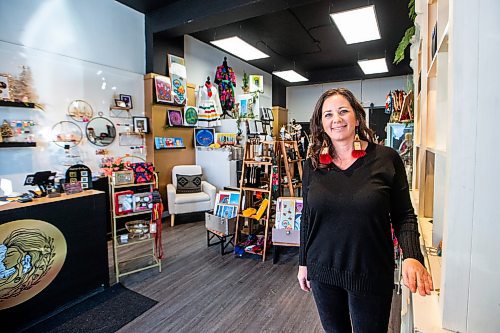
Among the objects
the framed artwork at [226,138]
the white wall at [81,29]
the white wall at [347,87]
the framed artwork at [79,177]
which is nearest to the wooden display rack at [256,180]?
the framed artwork at [79,177]

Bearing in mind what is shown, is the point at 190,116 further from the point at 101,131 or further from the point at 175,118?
the point at 101,131

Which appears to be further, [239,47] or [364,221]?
[239,47]

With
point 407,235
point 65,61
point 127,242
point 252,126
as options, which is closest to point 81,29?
point 65,61

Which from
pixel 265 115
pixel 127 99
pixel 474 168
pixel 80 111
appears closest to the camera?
pixel 474 168

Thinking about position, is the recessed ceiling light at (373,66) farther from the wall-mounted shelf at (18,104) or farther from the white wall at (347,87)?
the wall-mounted shelf at (18,104)

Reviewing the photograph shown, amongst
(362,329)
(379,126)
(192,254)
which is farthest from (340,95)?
(379,126)

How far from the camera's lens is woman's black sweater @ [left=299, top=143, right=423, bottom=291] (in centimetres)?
111

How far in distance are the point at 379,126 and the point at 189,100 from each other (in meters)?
6.17

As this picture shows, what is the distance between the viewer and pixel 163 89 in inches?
199

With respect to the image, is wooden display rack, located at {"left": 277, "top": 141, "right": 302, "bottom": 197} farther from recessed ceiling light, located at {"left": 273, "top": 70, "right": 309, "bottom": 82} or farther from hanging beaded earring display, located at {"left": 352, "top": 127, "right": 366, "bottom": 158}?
recessed ceiling light, located at {"left": 273, "top": 70, "right": 309, "bottom": 82}

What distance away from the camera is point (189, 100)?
5793 millimetres

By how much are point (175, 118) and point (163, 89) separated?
22.1 inches

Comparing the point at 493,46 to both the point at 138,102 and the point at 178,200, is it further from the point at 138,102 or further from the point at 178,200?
the point at 138,102

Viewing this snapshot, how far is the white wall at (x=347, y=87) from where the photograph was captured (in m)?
8.82
